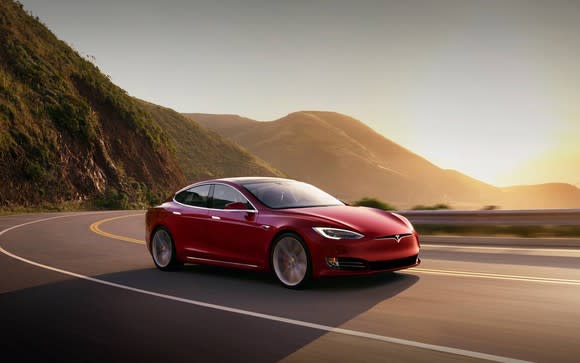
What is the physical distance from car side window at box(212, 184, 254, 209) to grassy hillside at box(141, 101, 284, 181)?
8795cm

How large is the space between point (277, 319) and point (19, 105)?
150 ft

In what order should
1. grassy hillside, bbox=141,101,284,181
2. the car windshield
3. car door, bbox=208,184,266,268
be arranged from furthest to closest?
grassy hillside, bbox=141,101,284,181, the car windshield, car door, bbox=208,184,266,268

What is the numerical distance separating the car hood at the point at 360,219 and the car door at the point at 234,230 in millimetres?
627

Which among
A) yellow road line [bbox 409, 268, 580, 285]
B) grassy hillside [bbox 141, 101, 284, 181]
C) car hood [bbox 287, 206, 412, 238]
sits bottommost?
yellow road line [bbox 409, 268, 580, 285]

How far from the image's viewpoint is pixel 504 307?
7.16 m

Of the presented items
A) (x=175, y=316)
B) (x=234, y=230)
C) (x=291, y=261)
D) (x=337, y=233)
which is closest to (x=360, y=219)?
(x=337, y=233)

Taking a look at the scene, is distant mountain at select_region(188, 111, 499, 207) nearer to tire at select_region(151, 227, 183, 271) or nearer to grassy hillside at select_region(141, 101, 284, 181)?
grassy hillside at select_region(141, 101, 284, 181)

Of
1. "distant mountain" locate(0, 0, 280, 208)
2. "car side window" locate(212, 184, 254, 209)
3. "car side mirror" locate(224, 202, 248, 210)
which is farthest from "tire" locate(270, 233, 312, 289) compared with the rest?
"distant mountain" locate(0, 0, 280, 208)

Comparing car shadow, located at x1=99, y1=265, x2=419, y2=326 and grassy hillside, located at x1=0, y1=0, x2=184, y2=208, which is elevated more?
grassy hillside, located at x1=0, y1=0, x2=184, y2=208

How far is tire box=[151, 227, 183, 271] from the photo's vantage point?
1089 cm

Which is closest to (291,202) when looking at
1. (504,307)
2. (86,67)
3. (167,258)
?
(167,258)

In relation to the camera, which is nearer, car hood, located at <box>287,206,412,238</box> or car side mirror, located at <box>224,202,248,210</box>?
car hood, located at <box>287,206,412,238</box>

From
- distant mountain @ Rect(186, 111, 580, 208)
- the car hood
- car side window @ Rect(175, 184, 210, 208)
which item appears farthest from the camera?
distant mountain @ Rect(186, 111, 580, 208)

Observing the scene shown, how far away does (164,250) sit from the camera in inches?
438
